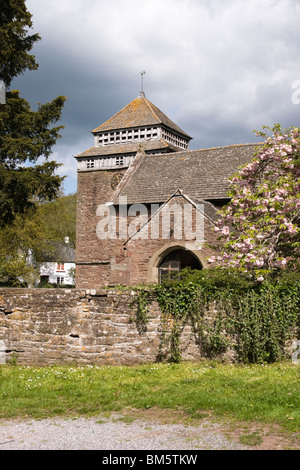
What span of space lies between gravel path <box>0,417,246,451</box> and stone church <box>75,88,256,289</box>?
25.7 feet

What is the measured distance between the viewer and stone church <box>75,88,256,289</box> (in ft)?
66.1

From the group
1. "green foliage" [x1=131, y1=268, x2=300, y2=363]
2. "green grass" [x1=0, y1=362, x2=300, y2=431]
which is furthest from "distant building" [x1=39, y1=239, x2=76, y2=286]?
"green grass" [x1=0, y1=362, x2=300, y2=431]

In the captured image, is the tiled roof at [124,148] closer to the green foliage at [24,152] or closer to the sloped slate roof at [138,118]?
the sloped slate roof at [138,118]

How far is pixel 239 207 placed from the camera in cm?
1455

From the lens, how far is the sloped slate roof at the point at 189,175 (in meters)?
25.0

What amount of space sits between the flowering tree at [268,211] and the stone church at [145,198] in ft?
6.89

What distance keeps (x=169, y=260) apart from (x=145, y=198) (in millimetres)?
6022

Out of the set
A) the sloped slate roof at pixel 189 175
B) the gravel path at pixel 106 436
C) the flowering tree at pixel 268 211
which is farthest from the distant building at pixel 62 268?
the gravel path at pixel 106 436

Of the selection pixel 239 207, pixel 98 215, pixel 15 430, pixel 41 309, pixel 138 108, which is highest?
pixel 138 108

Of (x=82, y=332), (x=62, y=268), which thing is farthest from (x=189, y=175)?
(x=62, y=268)
